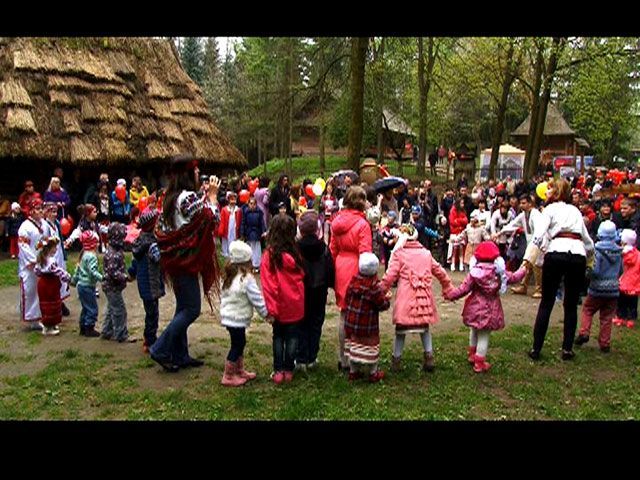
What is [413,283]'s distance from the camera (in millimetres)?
6168

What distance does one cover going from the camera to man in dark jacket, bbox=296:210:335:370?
6266 millimetres

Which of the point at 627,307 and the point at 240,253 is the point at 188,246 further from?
the point at 627,307

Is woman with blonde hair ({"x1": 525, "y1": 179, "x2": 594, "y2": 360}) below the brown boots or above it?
above

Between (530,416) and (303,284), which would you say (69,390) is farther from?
(530,416)

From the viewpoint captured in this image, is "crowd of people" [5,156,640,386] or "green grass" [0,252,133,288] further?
"green grass" [0,252,133,288]

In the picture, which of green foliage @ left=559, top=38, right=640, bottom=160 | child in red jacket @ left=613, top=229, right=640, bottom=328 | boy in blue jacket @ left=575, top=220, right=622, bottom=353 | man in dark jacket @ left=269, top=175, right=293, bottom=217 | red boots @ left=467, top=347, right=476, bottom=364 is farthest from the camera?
green foliage @ left=559, top=38, right=640, bottom=160

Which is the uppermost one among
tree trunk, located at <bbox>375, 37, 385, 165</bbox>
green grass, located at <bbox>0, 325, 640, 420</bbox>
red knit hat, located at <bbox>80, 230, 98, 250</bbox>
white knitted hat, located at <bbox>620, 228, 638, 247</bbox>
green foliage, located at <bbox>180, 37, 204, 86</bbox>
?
green foliage, located at <bbox>180, 37, 204, 86</bbox>

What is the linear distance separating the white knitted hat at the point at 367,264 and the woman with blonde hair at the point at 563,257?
6.98 ft

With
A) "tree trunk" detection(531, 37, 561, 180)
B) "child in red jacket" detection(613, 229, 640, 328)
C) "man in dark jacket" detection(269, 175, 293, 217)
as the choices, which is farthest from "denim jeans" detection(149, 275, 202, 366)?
"tree trunk" detection(531, 37, 561, 180)

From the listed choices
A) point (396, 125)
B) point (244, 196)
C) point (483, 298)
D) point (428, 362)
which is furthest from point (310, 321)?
point (396, 125)

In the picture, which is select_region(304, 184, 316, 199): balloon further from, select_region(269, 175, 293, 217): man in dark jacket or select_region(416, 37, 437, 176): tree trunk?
select_region(416, 37, 437, 176): tree trunk

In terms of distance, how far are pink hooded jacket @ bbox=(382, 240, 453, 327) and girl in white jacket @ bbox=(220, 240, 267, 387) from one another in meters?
1.27
